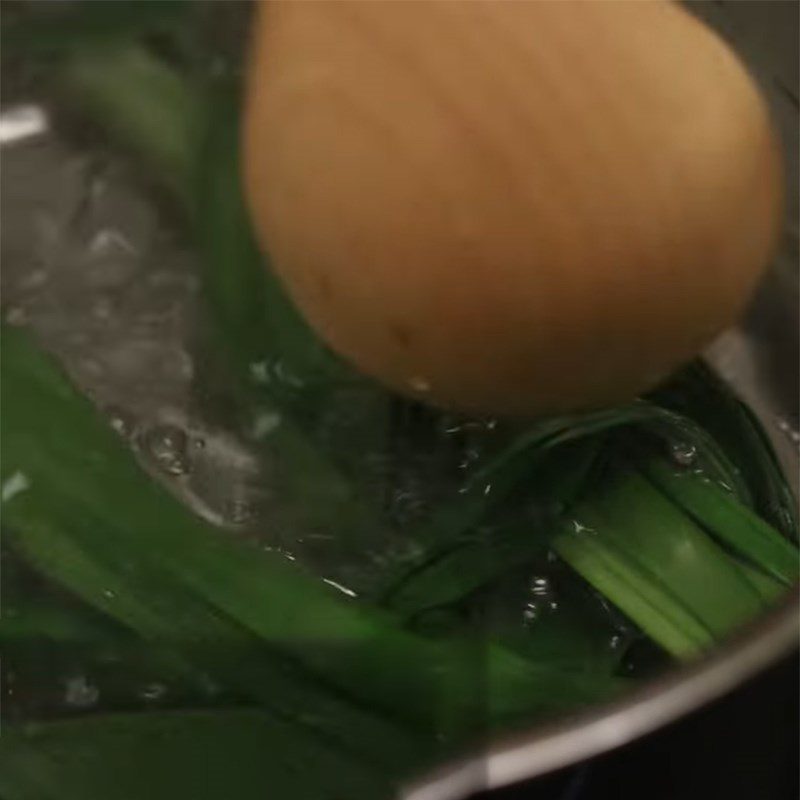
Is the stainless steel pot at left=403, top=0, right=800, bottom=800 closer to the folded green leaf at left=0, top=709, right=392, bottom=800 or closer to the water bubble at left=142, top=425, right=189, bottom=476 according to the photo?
the folded green leaf at left=0, top=709, right=392, bottom=800

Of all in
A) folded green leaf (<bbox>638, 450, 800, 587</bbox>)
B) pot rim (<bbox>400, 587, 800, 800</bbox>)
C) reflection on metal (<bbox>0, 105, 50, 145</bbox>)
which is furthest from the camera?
reflection on metal (<bbox>0, 105, 50, 145</bbox>)

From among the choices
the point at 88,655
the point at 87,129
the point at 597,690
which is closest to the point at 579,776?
the point at 597,690

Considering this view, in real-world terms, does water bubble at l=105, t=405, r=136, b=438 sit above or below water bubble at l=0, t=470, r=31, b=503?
below

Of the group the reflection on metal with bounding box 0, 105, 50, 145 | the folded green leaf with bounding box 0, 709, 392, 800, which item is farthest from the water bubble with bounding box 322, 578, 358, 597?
the reflection on metal with bounding box 0, 105, 50, 145

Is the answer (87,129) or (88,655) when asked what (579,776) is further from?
(87,129)

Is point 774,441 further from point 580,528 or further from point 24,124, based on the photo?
point 24,124

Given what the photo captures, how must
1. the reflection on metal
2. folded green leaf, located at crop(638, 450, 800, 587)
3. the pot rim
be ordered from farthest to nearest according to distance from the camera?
the reflection on metal < folded green leaf, located at crop(638, 450, 800, 587) < the pot rim

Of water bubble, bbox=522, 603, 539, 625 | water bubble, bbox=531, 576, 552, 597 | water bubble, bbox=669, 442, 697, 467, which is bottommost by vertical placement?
water bubble, bbox=522, 603, 539, 625
